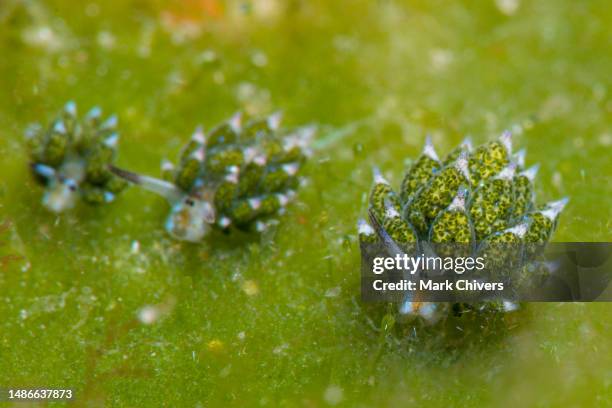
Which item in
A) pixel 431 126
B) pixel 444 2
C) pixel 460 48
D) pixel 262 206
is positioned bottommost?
pixel 262 206

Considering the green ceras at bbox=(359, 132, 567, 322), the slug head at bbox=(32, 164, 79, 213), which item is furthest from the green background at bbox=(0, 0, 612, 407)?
the green ceras at bbox=(359, 132, 567, 322)

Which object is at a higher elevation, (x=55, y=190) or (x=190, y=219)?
(x=55, y=190)

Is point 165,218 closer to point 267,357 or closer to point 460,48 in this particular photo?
point 267,357

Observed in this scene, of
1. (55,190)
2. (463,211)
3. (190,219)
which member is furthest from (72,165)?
(463,211)

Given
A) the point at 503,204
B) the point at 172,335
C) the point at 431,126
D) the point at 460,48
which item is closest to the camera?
the point at 503,204

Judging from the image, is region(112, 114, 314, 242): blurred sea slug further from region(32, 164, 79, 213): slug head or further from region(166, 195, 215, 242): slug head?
region(32, 164, 79, 213): slug head

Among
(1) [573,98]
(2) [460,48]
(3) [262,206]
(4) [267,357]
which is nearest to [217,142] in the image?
(3) [262,206]

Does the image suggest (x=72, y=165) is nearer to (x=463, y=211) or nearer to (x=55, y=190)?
(x=55, y=190)
